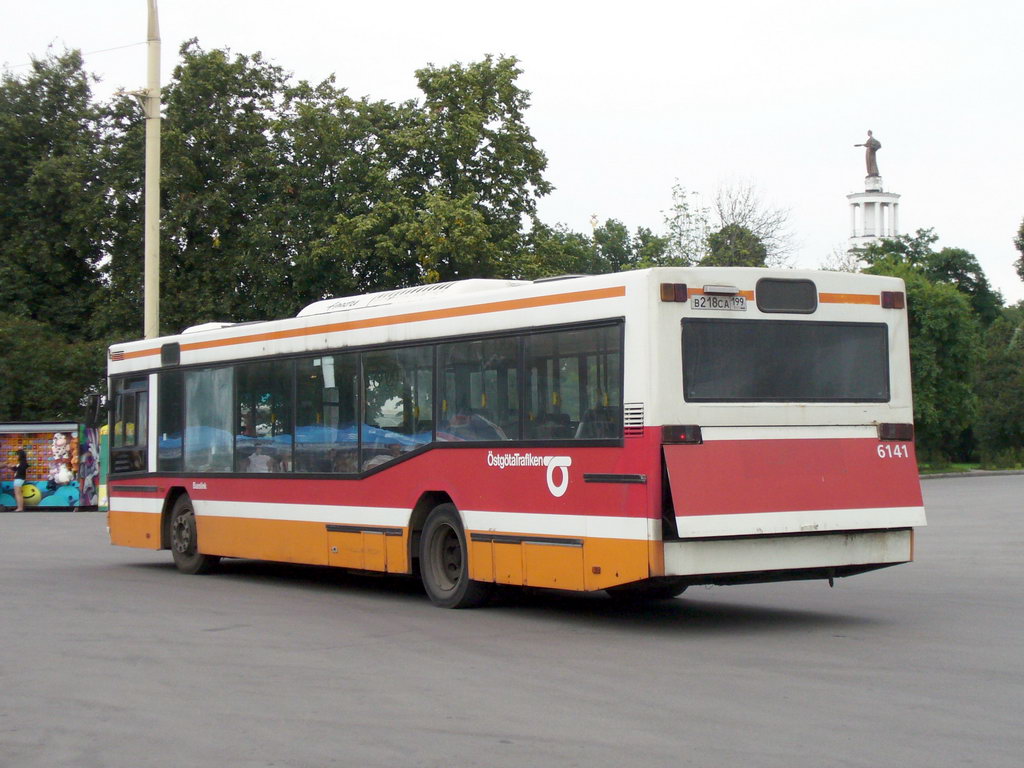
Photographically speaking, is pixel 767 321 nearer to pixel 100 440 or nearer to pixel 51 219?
pixel 100 440

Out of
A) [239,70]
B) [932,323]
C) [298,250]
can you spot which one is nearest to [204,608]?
[298,250]

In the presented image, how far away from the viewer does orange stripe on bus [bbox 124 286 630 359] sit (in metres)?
11.6

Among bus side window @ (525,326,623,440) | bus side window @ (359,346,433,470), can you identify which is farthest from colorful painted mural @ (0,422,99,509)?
bus side window @ (525,326,623,440)

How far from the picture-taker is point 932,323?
6294 cm

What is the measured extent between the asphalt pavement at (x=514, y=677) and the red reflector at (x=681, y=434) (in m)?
1.54

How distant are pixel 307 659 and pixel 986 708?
4664mm

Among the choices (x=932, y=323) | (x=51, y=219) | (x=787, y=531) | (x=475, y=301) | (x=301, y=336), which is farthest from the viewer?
(x=932, y=323)

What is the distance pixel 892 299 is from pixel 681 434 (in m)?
2.61

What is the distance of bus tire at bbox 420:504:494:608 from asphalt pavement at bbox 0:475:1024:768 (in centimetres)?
20

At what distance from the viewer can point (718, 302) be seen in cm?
1128

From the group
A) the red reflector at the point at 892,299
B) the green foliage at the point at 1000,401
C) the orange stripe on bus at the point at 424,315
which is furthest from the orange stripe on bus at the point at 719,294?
the green foliage at the point at 1000,401

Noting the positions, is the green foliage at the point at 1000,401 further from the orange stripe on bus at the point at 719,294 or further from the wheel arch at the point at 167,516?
the orange stripe on bus at the point at 719,294

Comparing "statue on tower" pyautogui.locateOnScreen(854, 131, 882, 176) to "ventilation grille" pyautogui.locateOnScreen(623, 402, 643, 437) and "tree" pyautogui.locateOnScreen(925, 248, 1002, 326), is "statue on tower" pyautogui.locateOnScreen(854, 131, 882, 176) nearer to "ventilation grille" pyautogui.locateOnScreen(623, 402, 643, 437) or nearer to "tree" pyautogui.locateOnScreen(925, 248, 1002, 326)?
"tree" pyautogui.locateOnScreen(925, 248, 1002, 326)

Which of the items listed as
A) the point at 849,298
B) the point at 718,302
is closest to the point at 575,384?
the point at 718,302
